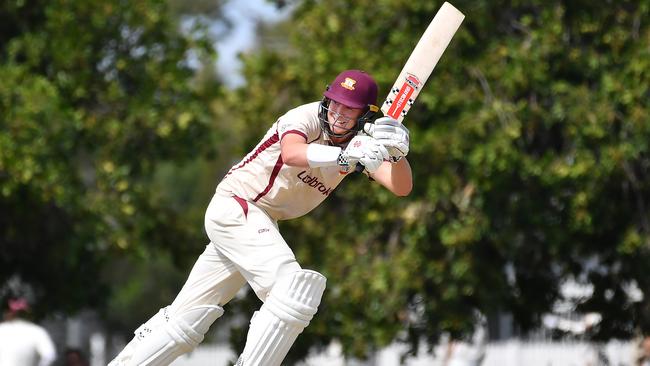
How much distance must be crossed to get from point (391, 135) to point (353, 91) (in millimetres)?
328

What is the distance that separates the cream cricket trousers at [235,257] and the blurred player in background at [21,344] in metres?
3.76

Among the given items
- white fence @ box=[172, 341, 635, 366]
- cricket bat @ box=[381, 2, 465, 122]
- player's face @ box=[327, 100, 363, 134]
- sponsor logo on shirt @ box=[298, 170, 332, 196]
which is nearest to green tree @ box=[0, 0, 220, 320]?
white fence @ box=[172, 341, 635, 366]

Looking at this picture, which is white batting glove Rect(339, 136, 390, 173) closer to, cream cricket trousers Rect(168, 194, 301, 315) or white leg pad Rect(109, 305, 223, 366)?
cream cricket trousers Rect(168, 194, 301, 315)

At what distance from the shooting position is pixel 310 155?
5473 millimetres

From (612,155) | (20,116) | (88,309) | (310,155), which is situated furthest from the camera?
(88,309)

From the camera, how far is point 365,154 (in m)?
5.41

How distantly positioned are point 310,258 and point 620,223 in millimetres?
2899

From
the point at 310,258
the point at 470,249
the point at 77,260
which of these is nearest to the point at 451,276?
the point at 470,249

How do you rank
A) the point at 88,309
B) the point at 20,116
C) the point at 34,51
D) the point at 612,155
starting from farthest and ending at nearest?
the point at 88,309
the point at 34,51
the point at 20,116
the point at 612,155

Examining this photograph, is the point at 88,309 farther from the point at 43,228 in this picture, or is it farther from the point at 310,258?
the point at 310,258

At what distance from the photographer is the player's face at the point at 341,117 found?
5715mm

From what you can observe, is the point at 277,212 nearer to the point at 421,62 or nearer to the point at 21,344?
the point at 421,62

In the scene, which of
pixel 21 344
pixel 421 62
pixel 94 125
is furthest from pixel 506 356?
pixel 421 62

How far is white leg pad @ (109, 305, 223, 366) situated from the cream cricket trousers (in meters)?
0.05
